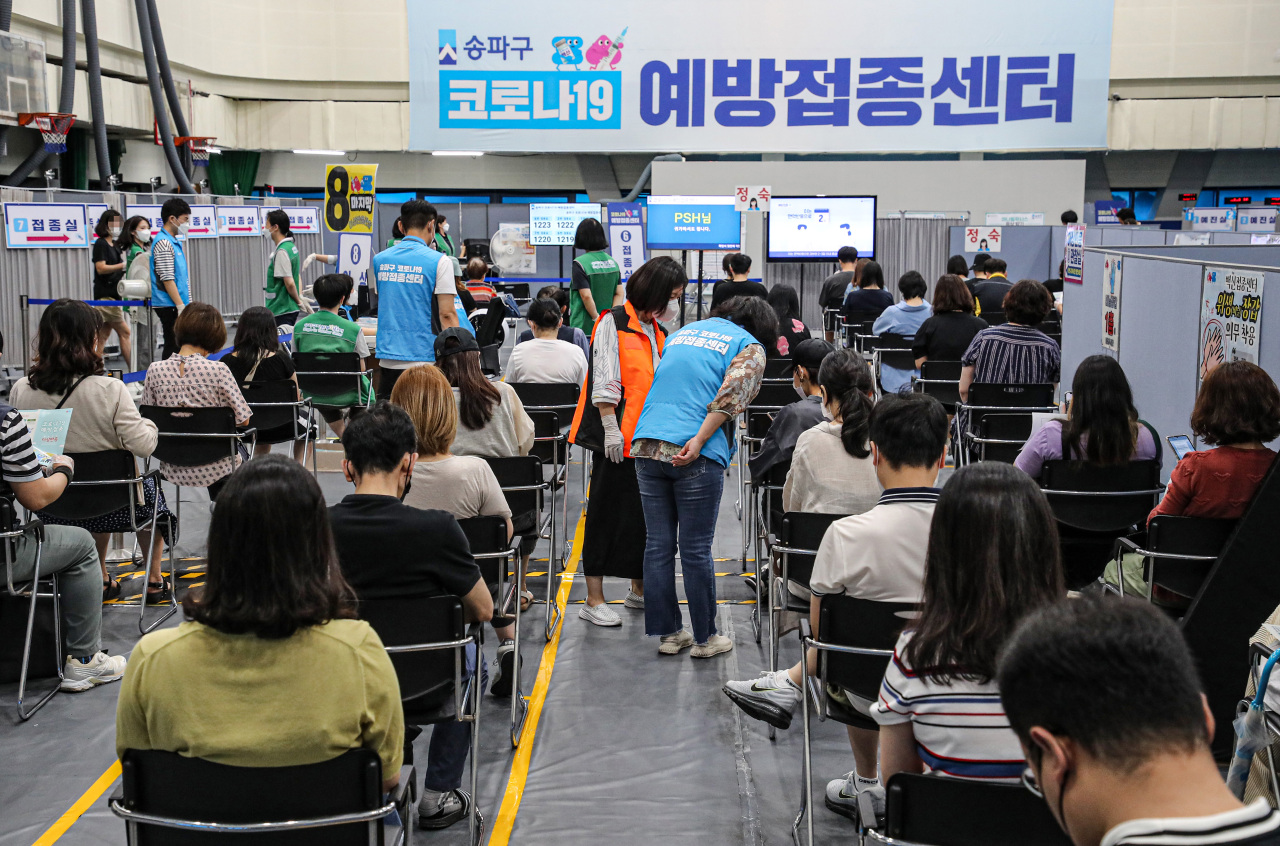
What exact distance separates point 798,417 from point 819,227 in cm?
1039

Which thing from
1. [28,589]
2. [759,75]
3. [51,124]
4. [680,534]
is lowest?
[28,589]

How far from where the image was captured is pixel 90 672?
13.0 ft

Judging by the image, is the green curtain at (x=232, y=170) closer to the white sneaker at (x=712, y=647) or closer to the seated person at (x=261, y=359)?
the seated person at (x=261, y=359)

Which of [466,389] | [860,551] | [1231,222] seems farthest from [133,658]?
[1231,222]

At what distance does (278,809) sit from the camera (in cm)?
186

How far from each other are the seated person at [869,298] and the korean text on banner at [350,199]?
417 cm

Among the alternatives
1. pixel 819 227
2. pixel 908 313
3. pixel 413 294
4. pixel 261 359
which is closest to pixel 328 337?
pixel 261 359

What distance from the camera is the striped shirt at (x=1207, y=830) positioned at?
1.05 meters

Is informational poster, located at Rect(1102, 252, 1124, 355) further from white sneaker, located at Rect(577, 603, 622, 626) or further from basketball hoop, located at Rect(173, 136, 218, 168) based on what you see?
basketball hoop, located at Rect(173, 136, 218, 168)

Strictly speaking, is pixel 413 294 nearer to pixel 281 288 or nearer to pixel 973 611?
pixel 281 288

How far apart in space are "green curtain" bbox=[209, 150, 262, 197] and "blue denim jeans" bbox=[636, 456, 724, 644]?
61.0ft

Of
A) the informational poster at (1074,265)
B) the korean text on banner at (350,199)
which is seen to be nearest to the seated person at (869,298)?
the informational poster at (1074,265)

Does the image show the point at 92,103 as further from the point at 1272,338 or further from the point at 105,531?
the point at 1272,338

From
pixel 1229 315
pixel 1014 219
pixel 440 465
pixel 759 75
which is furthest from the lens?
pixel 759 75
